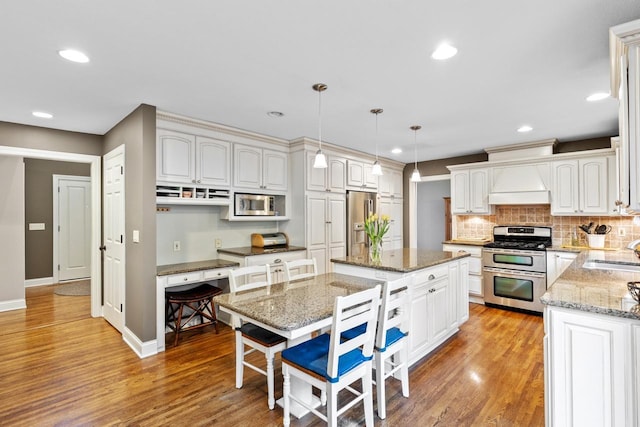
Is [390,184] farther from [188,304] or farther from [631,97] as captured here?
[631,97]

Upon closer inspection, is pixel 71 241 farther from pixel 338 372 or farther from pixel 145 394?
pixel 338 372

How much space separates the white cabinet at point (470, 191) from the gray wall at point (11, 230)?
6541 millimetres

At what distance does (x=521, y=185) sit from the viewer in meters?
4.60

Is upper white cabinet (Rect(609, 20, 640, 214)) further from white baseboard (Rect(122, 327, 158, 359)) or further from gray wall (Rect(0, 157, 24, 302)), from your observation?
gray wall (Rect(0, 157, 24, 302))

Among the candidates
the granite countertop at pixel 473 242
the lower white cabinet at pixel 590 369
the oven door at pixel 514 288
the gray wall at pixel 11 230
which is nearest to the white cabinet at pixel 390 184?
the granite countertop at pixel 473 242

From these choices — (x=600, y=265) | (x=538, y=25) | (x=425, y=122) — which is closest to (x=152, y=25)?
(x=538, y=25)

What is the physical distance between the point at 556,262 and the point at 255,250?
3861 mm

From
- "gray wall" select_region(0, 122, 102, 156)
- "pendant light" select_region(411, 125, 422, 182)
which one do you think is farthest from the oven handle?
"gray wall" select_region(0, 122, 102, 156)

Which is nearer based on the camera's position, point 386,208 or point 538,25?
point 538,25

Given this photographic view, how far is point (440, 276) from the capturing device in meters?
3.16

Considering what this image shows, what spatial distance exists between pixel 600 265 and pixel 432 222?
15.6 feet

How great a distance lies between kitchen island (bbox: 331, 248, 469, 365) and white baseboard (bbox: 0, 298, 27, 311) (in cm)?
465

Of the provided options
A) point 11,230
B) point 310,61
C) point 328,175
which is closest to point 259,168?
point 328,175

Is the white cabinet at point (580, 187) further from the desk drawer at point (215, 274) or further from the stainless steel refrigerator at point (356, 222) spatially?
the desk drawer at point (215, 274)
